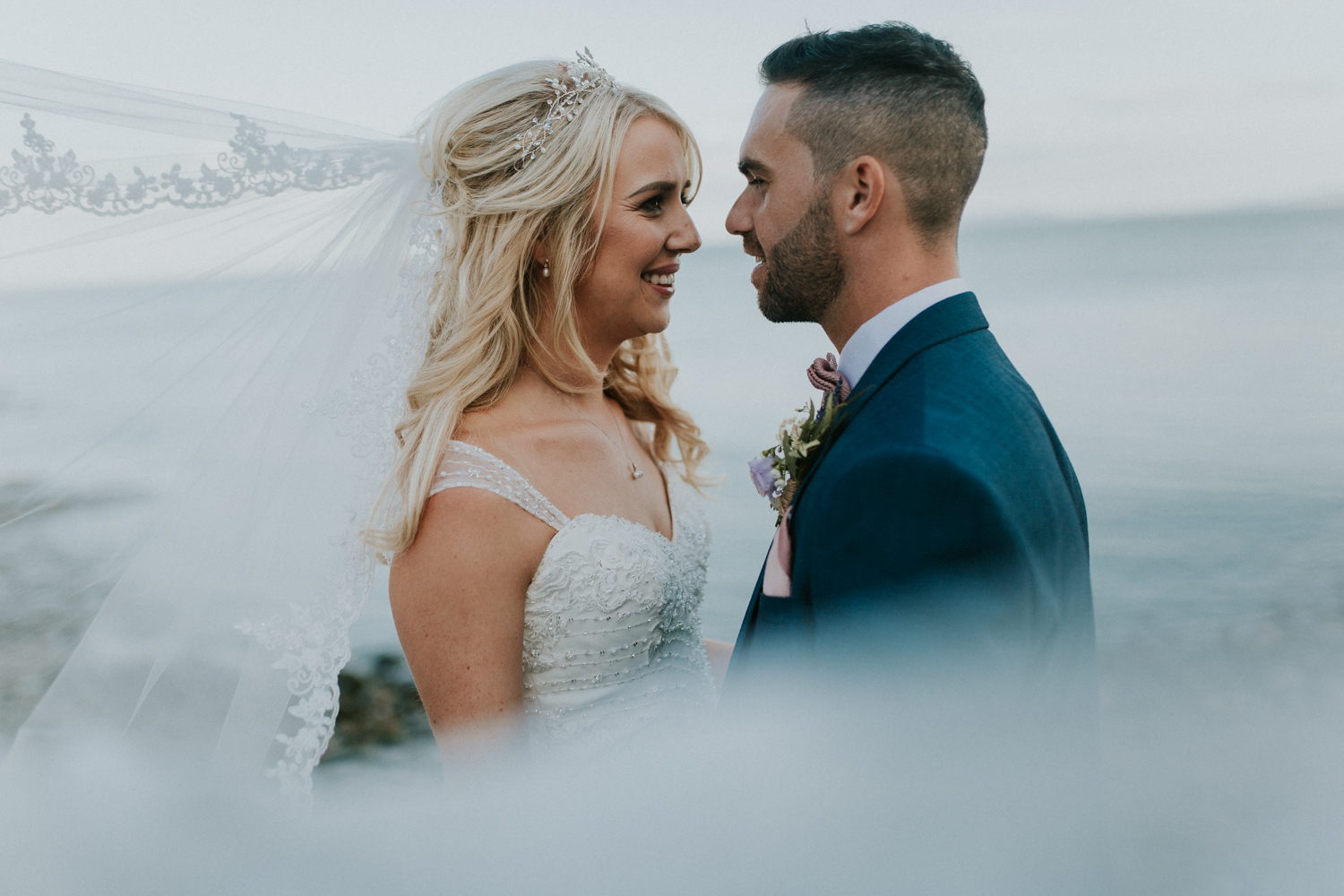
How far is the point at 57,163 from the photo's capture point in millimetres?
2289

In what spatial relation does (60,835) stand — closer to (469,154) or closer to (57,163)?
(57,163)

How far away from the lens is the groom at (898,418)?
1.72 meters

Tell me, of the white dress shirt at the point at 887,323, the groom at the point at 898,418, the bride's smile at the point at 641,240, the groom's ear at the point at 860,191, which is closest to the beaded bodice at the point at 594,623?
the groom at the point at 898,418

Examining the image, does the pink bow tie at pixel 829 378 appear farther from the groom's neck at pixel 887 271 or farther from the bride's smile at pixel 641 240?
the bride's smile at pixel 641 240

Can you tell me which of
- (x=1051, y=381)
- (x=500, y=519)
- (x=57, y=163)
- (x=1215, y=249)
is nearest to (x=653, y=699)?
(x=500, y=519)

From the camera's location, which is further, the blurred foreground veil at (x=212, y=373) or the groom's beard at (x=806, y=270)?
the blurred foreground veil at (x=212, y=373)

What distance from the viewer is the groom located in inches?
67.8

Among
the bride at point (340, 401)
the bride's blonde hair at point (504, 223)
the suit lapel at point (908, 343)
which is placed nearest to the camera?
the suit lapel at point (908, 343)

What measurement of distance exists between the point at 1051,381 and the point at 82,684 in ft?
50.2

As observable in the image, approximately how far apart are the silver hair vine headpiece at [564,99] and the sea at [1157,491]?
4.06 ft

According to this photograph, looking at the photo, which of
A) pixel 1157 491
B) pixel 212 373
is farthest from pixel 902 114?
pixel 1157 491

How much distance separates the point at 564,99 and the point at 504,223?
43 cm

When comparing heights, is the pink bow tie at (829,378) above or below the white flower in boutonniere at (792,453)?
above

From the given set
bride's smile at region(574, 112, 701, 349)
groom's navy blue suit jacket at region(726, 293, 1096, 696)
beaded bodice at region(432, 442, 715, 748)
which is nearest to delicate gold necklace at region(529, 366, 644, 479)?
bride's smile at region(574, 112, 701, 349)
